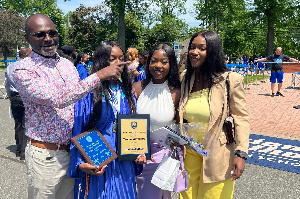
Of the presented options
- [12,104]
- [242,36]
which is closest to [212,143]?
[12,104]

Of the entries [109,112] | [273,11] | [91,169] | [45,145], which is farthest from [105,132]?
[273,11]

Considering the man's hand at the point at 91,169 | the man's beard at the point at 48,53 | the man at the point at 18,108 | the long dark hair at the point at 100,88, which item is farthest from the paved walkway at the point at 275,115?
the man's beard at the point at 48,53

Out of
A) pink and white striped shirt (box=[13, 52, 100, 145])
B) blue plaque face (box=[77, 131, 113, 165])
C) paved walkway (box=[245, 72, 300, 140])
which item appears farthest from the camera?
paved walkway (box=[245, 72, 300, 140])

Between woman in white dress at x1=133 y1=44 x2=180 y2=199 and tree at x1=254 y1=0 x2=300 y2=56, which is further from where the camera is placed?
tree at x1=254 y1=0 x2=300 y2=56

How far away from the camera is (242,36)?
Result: 141ft

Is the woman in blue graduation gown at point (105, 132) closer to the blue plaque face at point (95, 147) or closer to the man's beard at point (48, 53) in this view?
the blue plaque face at point (95, 147)

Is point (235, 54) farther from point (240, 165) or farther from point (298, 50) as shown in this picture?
point (240, 165)

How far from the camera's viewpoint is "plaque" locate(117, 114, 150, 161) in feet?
7.03

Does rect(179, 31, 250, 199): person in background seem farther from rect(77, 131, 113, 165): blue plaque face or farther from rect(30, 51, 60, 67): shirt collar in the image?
rect(30, 51, 60, 67): shirt collar

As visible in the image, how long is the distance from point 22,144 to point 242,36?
136 ft

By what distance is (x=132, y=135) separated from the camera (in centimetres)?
216

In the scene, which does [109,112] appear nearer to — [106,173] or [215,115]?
[106,173]

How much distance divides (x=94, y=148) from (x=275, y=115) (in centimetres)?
788

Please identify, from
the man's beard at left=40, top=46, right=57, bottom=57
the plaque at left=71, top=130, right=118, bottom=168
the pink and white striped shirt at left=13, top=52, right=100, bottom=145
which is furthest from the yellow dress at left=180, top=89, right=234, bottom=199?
the man's beard at left=40, top=46, right=57, bottom=57
